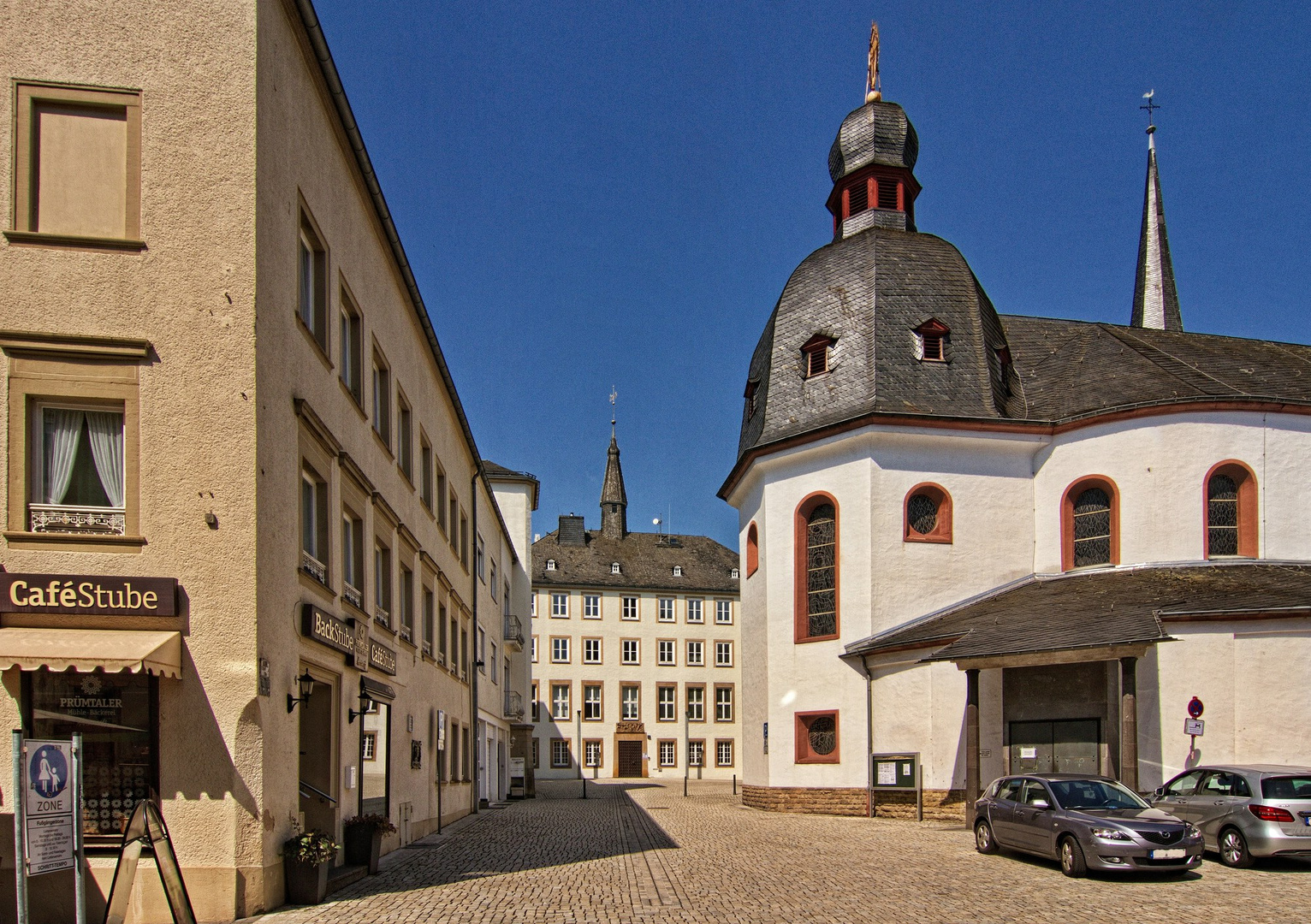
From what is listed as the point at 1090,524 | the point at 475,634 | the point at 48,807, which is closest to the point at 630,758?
the point at 475,634

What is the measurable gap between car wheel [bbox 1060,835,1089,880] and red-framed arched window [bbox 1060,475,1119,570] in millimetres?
13697

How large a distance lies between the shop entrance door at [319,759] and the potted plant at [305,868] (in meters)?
1.83

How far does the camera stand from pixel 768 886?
14.0 meters

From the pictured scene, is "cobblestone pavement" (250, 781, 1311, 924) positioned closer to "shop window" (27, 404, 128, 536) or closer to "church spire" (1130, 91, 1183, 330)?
"shop window" (27, 404, 128, 536)

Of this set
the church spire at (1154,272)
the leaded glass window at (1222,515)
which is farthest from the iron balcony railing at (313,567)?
the church spire at (1154,272)

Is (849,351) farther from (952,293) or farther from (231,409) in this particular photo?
(231,409)

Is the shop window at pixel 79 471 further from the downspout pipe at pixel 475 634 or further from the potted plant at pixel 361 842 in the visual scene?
the downspout pipe at pixel 475 634

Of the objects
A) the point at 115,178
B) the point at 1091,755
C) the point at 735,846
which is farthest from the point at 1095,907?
the point at 115,178

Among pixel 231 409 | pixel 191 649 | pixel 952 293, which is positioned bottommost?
pixel 191 649

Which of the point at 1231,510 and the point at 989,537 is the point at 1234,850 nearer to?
the point at 1231,510

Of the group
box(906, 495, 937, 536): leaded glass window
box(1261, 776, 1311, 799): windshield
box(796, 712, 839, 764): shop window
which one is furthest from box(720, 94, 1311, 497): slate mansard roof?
box(1261, 776, 1311, 799): windshield

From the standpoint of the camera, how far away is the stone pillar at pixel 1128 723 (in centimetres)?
1980

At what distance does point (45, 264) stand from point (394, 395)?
849 centimetres

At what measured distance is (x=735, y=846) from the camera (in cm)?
1914
